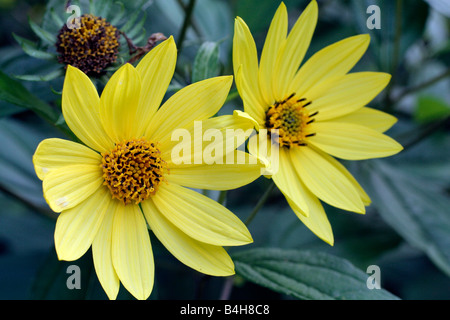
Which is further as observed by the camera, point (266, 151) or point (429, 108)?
point (429, 108)

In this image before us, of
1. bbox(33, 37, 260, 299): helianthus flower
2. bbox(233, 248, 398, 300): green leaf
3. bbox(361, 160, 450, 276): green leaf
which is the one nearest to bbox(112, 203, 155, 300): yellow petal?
bbox(33, 37, 260, 299): helianthus flower

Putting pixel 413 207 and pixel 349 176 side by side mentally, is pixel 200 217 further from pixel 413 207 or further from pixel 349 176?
pixel 413 207

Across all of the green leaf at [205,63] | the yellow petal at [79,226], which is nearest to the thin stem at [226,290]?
the yellow petal at [79,226]

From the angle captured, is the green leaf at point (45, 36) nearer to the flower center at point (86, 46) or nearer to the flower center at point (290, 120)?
the flower center at point (86, 46)

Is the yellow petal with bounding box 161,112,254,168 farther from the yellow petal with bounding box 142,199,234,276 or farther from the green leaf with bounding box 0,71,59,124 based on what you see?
the green leaf with bounding box 0,71,59,124

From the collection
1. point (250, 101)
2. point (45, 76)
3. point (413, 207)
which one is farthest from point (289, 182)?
point (413, 207)
